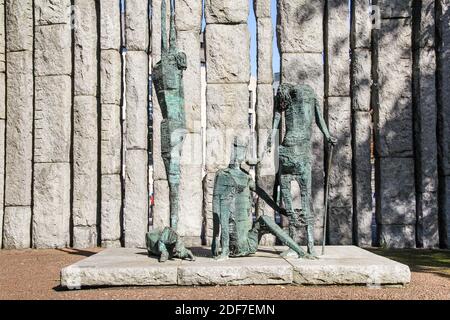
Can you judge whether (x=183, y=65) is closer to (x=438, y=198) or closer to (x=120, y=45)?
(x=120, y=45)

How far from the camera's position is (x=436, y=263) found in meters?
7.71

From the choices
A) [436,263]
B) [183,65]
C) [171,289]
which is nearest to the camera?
[171,289]

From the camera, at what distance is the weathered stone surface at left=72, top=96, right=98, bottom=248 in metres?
9.40

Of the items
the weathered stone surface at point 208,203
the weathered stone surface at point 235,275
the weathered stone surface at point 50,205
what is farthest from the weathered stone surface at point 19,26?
the weathered stone surface at point 235,275

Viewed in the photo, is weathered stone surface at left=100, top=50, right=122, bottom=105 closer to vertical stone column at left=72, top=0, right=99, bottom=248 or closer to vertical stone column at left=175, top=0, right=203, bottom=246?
vertical stone column at left=72, top=0, right=99, bottom=248

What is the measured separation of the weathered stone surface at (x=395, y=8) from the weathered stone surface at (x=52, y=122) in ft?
18.7

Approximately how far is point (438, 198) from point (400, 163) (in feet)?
3.17

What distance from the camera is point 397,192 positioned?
9172 mm

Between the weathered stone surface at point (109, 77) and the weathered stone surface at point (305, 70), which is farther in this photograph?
the weathered stone surface at point (109, 77)

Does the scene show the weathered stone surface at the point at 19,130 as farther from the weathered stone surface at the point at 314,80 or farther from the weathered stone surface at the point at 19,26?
the weathered stone surface at the point at 314,80

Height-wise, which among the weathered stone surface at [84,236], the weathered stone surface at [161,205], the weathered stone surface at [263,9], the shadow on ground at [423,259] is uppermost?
the weathered stone surface at [263,9]

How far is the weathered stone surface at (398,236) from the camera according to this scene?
9211mm

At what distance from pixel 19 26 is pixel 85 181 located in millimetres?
3121

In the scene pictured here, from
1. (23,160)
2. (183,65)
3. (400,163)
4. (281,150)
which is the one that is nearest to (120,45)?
(23,160)
